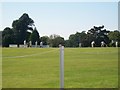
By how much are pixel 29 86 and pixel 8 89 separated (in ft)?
2.69

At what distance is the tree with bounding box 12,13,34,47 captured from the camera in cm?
7095

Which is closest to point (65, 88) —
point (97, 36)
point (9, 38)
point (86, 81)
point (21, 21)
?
point (86, 81)

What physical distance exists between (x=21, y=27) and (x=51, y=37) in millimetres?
14379

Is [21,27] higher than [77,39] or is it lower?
higher

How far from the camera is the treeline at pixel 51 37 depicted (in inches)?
2432

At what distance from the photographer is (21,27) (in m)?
75.3

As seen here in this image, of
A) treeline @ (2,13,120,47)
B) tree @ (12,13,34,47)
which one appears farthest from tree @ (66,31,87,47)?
tree @ (12,13,34,47)

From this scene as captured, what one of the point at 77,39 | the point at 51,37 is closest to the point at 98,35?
the point at 77,39

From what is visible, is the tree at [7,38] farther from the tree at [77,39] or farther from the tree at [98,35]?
the tree at [98,35]

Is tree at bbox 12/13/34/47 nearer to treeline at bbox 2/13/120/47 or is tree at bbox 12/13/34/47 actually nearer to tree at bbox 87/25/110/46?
treeline at bbox 2/13/120/47

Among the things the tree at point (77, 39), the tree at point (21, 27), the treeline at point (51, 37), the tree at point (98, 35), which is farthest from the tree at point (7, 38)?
the tree at point (98, 35)

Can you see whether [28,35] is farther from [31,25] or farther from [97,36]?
[97,36]

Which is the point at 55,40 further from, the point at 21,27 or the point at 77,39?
the point at 21,27

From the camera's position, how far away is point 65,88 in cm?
909
